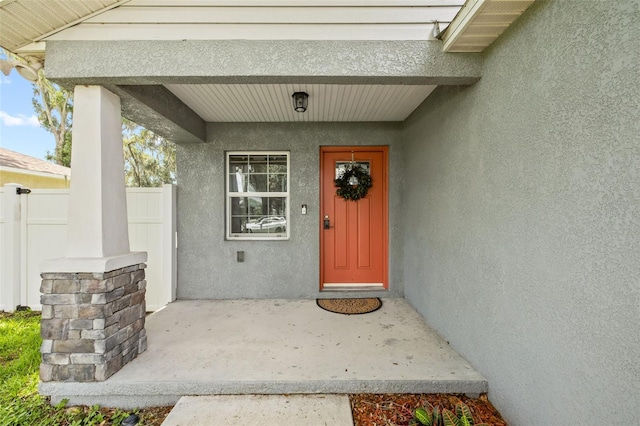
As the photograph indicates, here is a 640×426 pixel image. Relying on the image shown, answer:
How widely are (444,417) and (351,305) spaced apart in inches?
82.1

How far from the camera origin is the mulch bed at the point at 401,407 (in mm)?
1959

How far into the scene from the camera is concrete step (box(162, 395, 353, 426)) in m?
1.90

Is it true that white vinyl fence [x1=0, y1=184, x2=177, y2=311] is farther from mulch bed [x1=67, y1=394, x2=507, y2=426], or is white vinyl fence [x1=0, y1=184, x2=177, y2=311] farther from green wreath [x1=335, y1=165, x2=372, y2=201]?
green wreath [x1=335, y1=165, x2=372, y2=201]

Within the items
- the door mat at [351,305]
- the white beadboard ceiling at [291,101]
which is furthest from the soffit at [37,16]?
the door mat at [351,305]

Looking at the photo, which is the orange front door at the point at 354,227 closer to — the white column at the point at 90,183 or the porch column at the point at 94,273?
the porch column at the point at 94,273

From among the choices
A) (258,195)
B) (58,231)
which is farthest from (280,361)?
(58,231)

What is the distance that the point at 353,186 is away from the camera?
4188mm

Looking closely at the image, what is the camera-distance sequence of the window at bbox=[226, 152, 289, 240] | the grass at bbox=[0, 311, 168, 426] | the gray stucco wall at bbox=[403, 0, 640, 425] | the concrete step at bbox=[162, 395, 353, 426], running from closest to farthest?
the gray stucco wall at bbox=[403, 0, 640, 425], the concrete step at bbox=[162, 395, 353, 426], the grass at bbox=[0, 311, 168, 426], the window at bbox=[226, 152, 289, 240]

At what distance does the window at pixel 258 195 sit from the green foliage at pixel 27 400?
7.85 ft

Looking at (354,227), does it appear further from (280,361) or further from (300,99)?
(280,361)

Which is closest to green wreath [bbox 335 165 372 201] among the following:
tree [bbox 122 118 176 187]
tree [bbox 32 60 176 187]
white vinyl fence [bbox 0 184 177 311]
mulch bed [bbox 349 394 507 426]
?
white vinyl fence [bbox 0 184 177 311]

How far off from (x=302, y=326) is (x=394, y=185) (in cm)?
233

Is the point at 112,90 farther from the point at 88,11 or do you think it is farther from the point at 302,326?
the point at 302,326

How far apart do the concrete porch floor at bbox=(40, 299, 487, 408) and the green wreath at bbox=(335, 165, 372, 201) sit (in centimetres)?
168
